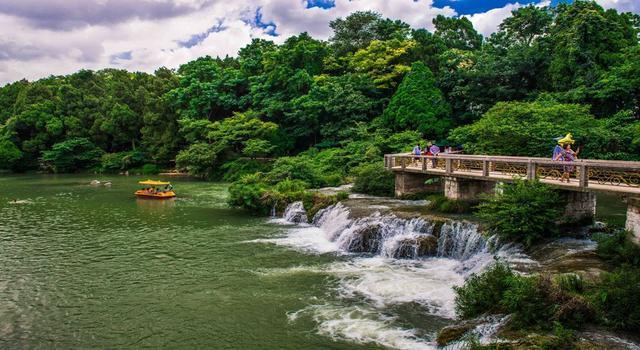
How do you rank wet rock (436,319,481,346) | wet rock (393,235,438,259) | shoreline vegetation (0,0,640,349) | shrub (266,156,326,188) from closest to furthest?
wet rock (436,319,481,346) < shoreline vegetation (0,0,640,349) < wet rock (393,235,438,259) < shrub (266,156,326,188)

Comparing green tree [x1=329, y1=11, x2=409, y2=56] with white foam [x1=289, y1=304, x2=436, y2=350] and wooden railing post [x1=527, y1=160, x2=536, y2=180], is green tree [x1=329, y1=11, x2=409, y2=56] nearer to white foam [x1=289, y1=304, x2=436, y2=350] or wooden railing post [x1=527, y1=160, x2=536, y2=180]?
wooden railing post [x1=527, y1=160, x2=536, y2=180]

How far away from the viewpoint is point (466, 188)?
22422mm

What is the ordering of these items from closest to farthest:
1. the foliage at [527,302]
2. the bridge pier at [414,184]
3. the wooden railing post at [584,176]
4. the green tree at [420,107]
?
the foliage at [527,302] < the wooden railing post at [584,176] < the bridge pier at [414,184] < the green tree at [420,107]

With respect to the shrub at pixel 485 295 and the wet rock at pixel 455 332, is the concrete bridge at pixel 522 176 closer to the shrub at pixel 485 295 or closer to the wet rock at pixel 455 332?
the shrub at pixel 485 295

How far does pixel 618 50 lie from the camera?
33438 mm

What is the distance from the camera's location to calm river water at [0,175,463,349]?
11.9 metres

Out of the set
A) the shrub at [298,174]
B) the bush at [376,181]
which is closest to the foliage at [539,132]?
the bush at [376,181]

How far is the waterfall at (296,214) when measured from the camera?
26250 mm

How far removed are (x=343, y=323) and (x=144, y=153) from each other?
57559mm

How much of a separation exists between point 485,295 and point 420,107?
3124 centimetres

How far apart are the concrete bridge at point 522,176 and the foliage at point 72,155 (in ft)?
169

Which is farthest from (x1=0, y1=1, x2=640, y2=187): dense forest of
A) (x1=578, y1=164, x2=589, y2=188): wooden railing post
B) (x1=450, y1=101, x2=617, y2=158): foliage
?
(x1=578, y1=164, x2=589, y2=188): wooden railing post

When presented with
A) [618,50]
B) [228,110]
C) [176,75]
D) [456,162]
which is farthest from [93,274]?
[176,75]

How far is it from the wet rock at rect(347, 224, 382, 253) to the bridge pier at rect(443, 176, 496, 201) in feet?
15.3
